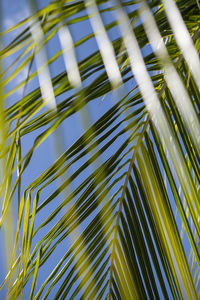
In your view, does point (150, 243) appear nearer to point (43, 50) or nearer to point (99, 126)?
point (99, 126)

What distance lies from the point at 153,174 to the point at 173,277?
13 centimetres

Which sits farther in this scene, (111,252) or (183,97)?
(111,252)

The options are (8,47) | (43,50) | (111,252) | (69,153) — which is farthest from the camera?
(111,252)

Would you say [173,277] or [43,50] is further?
[173,277]

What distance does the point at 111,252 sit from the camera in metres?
0.50

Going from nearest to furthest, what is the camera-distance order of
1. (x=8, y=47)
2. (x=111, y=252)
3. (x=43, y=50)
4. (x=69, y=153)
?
1. (x=43, y=50)
2. (x=8, y=47)
3. (x=69, y=153)
4. (x=111, y=252)

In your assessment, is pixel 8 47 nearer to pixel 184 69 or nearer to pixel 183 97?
pixel 183 97

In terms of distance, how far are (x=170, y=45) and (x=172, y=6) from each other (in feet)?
0.87

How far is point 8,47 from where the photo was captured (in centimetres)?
25

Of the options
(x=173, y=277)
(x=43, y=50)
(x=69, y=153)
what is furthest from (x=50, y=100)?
(x=173, y=277)

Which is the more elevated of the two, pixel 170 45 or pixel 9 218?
pixel 170 45

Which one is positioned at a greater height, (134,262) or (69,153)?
(69,153)

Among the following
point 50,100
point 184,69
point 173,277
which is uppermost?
point 184,69

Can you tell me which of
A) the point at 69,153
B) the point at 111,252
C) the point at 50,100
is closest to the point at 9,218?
the point at 50,100
